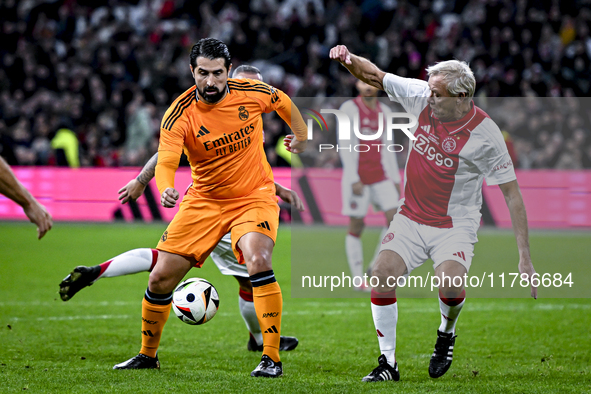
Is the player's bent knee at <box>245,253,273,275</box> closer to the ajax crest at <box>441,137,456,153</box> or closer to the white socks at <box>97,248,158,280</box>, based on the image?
the white socks at <box>97,248,158,280</box>

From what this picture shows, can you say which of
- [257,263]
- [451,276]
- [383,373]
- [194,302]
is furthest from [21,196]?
[451,276]

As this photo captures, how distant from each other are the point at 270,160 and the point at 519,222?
34.6 feet

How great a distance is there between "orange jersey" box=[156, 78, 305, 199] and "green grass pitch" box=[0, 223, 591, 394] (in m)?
1.37

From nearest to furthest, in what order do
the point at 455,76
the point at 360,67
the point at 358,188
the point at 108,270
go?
the point at 455,76 → the point at 360,67 → the point at 108,270 → the point at 358,188

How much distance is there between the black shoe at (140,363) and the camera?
511 centimetres

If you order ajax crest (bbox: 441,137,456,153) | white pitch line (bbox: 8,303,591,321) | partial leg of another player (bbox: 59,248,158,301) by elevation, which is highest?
ajax crest (bbox: 441,137,456,153)

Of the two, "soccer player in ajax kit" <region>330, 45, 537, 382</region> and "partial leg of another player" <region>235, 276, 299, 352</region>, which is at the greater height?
"soccer player in ajax kit" <region>330, 45, 537, 382</region>

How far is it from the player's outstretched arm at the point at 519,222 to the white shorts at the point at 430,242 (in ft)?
0.98

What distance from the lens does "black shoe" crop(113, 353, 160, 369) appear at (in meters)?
5.11

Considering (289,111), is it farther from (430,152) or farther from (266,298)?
(266,298)

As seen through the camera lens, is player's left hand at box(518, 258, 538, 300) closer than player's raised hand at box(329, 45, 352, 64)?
Yes

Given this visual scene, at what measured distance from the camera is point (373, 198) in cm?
897

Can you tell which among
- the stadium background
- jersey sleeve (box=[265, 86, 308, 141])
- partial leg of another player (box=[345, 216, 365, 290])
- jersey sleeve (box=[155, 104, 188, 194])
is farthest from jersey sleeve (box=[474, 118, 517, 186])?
partial leg of another player (box=[345, 216, 365, 290])

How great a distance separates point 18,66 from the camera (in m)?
19.7
